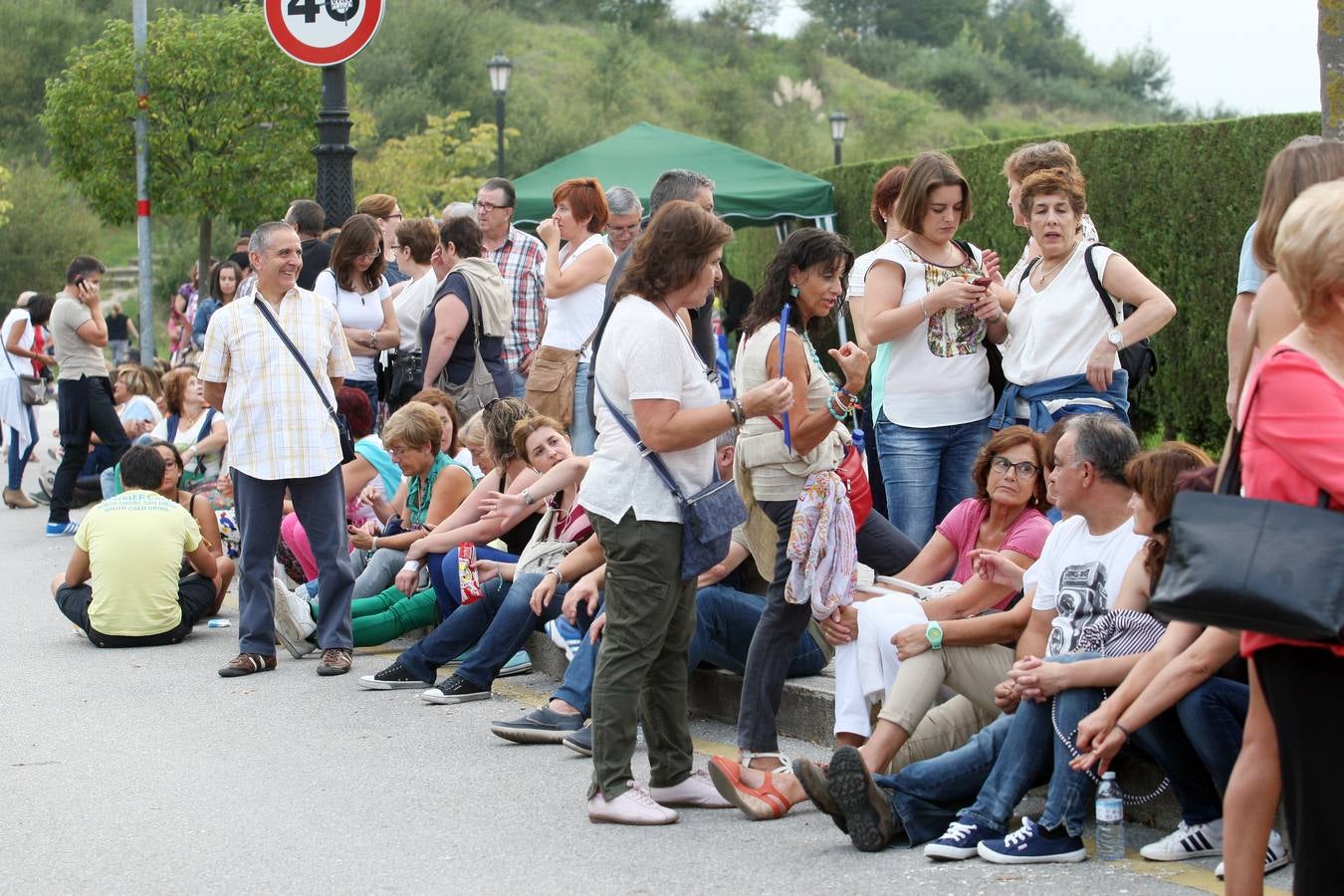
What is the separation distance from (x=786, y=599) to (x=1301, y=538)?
8.68 feet

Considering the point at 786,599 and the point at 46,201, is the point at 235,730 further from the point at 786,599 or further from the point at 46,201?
the point at 46,201

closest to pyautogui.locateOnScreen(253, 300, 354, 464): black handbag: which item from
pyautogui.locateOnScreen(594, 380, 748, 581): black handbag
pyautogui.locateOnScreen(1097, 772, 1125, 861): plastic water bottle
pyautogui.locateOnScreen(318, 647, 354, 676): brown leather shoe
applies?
pyautogui.locateOnScreen(318, 647, 354, 676): brown leather shoe

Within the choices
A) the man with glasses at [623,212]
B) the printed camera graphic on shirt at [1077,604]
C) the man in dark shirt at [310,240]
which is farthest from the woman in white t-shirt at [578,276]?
the printed camera graphic on shirt at [1077,604]

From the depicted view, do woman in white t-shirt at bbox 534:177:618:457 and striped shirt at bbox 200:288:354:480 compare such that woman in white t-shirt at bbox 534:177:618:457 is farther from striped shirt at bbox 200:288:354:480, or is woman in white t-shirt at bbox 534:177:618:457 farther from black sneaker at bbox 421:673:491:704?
black sneaker at bbox 421:673:491:704

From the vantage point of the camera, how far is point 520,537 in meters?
7.96

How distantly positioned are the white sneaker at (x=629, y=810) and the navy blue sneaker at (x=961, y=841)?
0.93 m

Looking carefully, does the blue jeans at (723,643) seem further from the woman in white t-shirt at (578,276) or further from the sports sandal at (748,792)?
the woman in white t-shirt at (578,276)

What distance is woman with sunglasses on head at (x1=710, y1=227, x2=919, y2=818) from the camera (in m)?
5.62

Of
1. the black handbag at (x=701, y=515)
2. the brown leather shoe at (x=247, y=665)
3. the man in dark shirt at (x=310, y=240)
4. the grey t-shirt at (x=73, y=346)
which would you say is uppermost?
the man in dark shirt at (x=310, y=240)

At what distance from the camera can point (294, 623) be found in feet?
27.8

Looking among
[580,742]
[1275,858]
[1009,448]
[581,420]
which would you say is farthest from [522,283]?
[1275,858]

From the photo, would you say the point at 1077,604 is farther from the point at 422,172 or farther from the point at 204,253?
the point at 422,172

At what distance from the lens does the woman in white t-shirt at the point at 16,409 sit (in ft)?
51.0

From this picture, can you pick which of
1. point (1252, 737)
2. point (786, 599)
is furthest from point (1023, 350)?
point (1252, 737)
